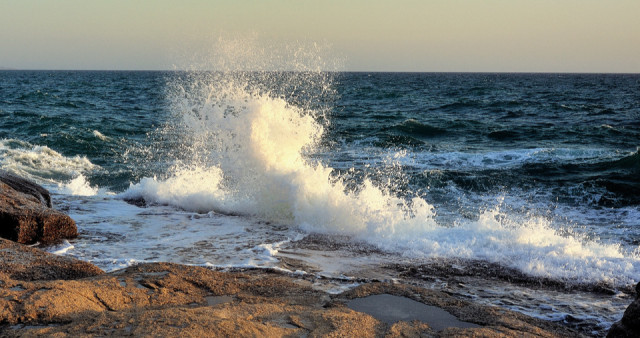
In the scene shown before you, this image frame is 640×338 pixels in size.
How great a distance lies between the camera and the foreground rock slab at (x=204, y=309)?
299 cm

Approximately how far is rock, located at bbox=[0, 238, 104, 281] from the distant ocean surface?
76cm

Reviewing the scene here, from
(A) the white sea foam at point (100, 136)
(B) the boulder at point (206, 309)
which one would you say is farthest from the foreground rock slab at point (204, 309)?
(A) the white sea foam at point (100, 136)

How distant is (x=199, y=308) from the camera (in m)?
3.40

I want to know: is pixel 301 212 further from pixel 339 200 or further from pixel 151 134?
pixel 151 134

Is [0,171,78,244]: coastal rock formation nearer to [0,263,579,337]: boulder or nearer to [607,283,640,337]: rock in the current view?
[0,263,579,337]: boulder

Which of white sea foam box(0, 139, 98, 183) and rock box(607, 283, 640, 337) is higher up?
rock box(607, 283, 640, 337)

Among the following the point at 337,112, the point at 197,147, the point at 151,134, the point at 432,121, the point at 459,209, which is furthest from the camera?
the point at 337,112

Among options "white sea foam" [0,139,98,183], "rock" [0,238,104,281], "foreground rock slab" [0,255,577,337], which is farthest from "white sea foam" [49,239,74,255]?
"white sea foam" [0,139,98,183]

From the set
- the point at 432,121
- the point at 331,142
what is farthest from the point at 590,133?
the point at 331,142

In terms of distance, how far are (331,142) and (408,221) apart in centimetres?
915

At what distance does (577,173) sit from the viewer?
37.3 ft

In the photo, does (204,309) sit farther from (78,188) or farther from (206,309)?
(78,188)

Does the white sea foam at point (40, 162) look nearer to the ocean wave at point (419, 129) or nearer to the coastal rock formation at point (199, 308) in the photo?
the coastal rock formation at point (199, 308)

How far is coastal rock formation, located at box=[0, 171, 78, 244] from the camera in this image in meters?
5.48
